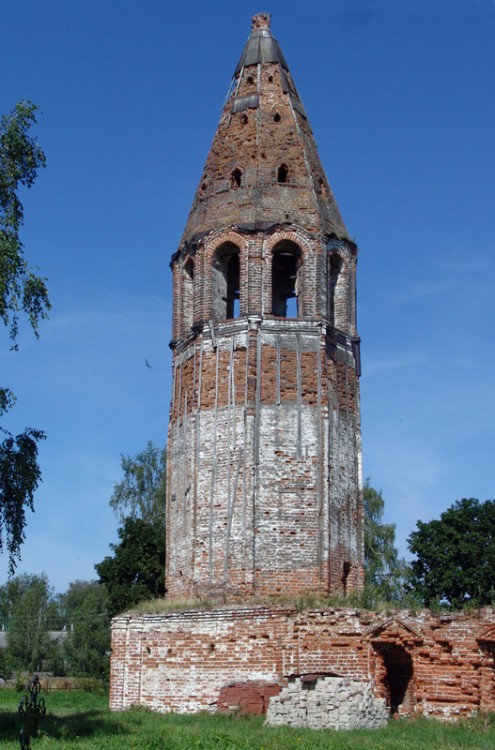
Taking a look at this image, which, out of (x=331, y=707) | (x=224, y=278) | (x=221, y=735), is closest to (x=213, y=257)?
(x=224, y=278)

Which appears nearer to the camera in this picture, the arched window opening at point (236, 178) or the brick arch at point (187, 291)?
the brick arch at point (187, 291)

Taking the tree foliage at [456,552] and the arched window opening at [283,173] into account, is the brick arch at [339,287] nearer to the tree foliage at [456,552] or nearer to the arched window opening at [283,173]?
the arched window opening at [283,173]

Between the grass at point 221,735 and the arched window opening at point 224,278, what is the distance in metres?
8.38

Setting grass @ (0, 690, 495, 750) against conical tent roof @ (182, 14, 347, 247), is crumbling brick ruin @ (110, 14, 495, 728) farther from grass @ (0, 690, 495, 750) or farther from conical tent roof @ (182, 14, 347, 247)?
grass @ (0, 690, 495, 750)

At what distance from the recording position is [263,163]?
2177cm

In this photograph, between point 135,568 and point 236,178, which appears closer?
point 236,178

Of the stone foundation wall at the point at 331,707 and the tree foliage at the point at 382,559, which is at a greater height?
the tree foliage at the point at 382,559

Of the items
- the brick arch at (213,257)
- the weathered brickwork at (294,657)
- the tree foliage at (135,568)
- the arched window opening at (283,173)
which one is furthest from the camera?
the tree foliage at (135,568)

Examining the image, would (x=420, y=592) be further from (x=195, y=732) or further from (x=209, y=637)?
(x=195, y=732)

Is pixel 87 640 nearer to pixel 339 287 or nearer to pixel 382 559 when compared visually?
pixel 382 559

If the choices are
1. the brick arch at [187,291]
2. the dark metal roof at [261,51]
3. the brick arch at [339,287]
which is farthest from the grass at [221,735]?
the dark metal roof at [261,51]

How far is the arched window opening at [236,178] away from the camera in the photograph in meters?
21.9

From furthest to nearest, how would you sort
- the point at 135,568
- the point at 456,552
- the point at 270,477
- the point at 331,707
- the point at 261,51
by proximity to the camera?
1. the point at 456,552
2. the point at 135,568
3. the point at 261,51
4. the point at 270,477
5. the point at 331,707

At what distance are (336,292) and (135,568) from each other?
36.5ft
